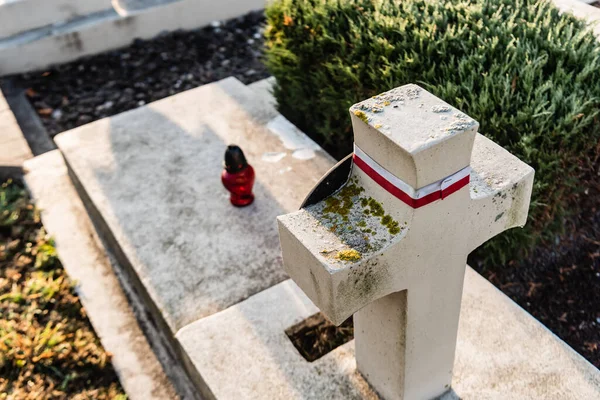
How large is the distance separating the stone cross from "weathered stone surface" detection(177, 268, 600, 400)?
1.38 feet

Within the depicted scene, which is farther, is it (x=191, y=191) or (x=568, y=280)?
(x=191, y=191)

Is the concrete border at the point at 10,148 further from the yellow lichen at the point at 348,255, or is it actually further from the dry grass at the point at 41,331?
the yellow lichen at the point at 348,255

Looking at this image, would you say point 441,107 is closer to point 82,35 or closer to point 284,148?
point 284,148

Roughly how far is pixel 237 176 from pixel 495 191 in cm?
160

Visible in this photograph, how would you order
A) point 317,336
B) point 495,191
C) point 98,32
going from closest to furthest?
point 495,191, point 317,336, point 98,32

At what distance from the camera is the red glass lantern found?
306 cm

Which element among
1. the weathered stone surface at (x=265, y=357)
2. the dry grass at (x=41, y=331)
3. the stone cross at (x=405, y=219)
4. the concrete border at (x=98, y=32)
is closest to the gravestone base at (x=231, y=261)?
the weathered stone surface at (x=265, y=357)

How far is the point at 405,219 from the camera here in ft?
5.33

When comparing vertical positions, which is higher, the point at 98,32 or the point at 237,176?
the point at 237,176

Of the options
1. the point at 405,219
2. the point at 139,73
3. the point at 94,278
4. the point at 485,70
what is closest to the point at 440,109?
the point at 405,219

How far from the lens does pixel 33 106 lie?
5.32 metres

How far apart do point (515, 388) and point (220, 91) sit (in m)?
2.87

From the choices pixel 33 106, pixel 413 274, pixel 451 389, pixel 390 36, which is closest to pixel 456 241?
pixel 413 274

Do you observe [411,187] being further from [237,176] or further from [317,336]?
[237,176]
